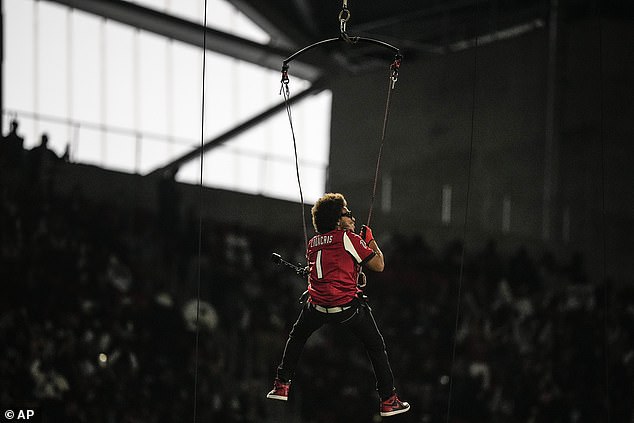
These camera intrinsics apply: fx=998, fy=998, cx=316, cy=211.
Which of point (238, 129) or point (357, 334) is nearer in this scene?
point (357, 334)

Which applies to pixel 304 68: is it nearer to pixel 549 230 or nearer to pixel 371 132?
pixel 371 132

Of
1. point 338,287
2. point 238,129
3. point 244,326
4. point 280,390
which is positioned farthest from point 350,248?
point 238,129

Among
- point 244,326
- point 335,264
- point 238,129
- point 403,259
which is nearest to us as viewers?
point 335,264

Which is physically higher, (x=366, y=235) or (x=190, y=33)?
(x=190, y=33)

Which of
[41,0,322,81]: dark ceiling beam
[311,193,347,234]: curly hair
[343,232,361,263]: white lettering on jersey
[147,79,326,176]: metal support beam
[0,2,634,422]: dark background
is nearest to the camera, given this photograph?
[343,232,361,263]: white lettering on jersey

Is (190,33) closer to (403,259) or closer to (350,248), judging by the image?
(403,259)

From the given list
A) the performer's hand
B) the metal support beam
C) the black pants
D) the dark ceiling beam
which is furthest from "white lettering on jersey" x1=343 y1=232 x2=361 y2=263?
the dark ceiling beam

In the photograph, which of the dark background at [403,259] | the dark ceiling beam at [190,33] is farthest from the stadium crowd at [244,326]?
the dark ceiling beam at [190,33]

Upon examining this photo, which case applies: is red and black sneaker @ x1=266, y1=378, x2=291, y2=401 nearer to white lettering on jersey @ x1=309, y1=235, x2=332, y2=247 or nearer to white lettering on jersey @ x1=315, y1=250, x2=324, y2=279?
white lettering on jersey @ x1=315, y1=250, x2=324, y2=279

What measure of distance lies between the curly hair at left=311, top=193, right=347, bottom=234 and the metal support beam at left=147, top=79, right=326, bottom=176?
7.56 m

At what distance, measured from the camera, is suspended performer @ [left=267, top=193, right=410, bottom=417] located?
575 centimetres

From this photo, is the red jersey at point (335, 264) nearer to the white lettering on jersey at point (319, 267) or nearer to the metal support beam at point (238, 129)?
the white lettering on jersey at point (319, 267)

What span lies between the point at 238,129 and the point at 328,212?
10622 mm

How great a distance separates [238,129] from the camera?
53.5 ft
